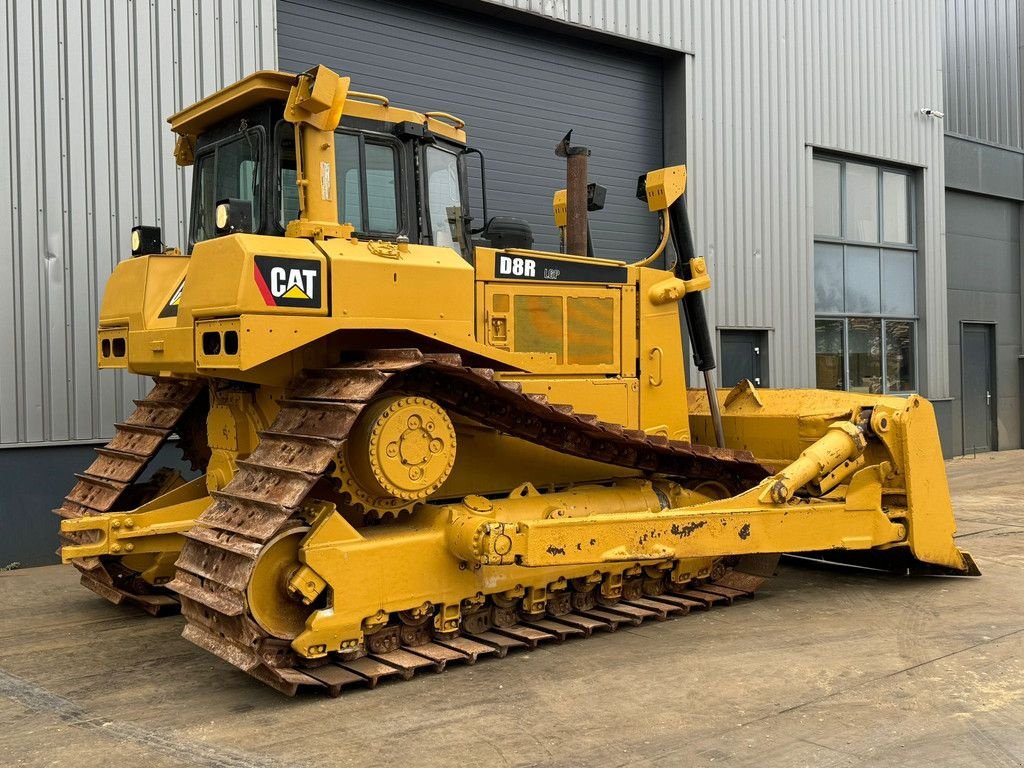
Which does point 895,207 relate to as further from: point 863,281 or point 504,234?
point 504,234

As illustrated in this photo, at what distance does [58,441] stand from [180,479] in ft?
6.21

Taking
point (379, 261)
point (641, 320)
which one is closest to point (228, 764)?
point (379, 261)

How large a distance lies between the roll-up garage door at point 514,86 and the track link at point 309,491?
19.9ft

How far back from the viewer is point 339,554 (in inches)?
212

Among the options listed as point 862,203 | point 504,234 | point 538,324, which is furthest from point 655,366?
point 862,203

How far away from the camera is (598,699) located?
5.20m

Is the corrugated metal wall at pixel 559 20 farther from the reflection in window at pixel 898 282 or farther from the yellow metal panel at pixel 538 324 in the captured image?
the yellow metal panel at pixel 538 324

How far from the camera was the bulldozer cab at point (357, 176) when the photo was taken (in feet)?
19.6

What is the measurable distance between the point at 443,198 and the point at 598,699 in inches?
128

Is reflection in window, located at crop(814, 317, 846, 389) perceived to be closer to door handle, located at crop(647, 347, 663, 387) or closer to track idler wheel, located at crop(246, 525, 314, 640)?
door handle, located at crop(647, 347, 663, 387)

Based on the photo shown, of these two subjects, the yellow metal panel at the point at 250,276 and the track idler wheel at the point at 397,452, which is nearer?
the yellow metal panel at the point at 250,276

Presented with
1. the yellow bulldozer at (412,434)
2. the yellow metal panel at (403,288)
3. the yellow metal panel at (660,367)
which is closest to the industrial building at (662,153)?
the yellow bulldozer at (412,434)

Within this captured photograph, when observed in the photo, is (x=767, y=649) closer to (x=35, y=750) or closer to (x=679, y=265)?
(x=679, y=265)

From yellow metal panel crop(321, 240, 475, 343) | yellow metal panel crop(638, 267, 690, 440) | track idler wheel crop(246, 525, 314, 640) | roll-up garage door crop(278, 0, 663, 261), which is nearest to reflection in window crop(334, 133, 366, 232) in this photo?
yellow metal panel crop(321, 240, 475, 343)
